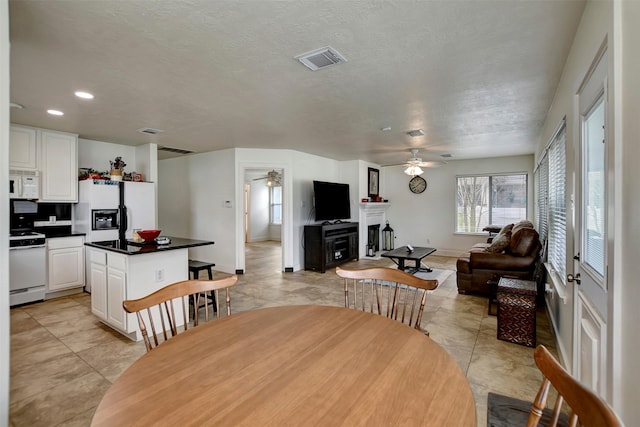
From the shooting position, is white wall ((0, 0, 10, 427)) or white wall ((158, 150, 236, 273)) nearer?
white wall ((0, 0, 10, 427))

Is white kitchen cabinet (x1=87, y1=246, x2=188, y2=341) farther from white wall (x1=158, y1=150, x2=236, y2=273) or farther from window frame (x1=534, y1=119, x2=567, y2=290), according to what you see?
window frame (x1=534, y1=119, x2=567, y2=290)

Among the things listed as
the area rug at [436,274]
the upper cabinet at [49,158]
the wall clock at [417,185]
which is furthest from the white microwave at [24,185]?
the wall clock at [417,185]

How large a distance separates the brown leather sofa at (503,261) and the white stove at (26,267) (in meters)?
5.95

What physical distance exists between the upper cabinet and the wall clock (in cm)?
716

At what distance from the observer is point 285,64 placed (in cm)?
247

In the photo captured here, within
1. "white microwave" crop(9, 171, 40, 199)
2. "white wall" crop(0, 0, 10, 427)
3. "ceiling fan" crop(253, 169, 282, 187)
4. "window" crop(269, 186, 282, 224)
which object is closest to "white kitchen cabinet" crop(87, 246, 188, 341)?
"white wall" crop(0, 0, 10, 427)

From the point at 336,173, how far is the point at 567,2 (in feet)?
19.5

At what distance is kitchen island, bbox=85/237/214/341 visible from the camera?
2.96 metres

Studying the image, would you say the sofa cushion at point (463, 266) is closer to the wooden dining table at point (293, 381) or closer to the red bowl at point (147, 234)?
the wooden dining table at point (293, 381)

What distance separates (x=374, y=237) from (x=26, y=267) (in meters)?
6.64

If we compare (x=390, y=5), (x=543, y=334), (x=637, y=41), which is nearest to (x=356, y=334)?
(x=637, y=41)

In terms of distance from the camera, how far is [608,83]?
1359 mm

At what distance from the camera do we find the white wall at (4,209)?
145 cm

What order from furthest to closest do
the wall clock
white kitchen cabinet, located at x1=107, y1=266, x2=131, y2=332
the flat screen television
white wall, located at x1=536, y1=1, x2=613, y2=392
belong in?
the wall clock
the flat screen television
white kitchen cabinet, located at x1=107, y1=266, x2=131, y2=332
white wall, located at x1=536, y1=1, x2=613, y2=392
